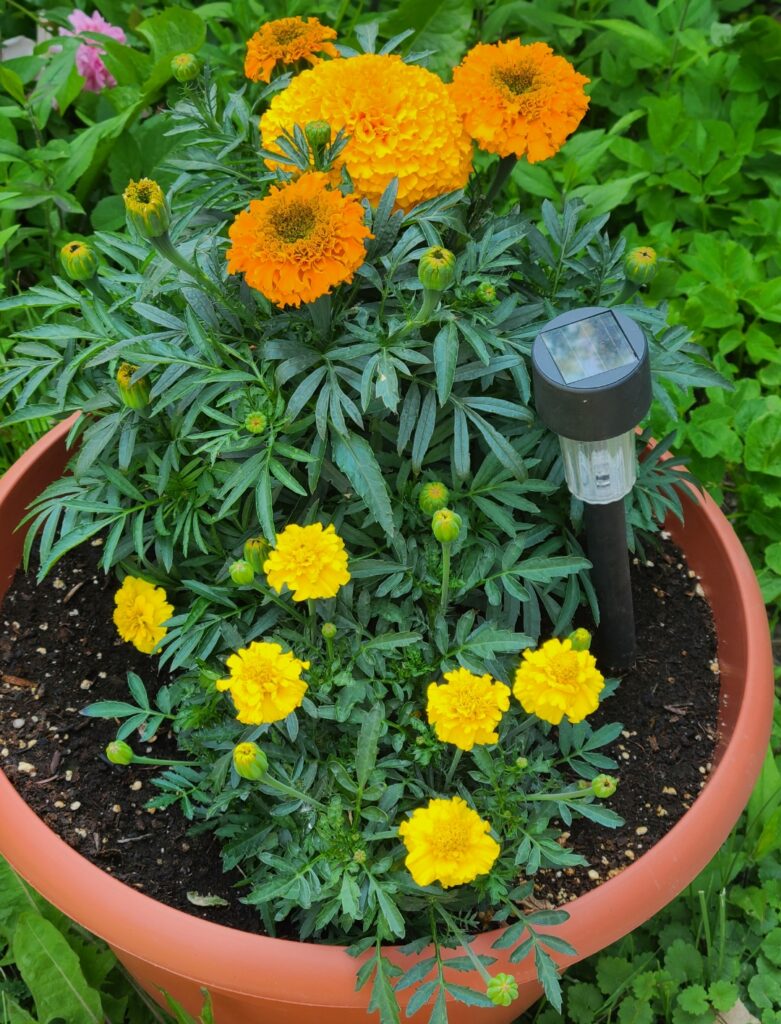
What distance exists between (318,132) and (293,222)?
0.13 m

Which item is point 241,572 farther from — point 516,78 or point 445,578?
point 516,78

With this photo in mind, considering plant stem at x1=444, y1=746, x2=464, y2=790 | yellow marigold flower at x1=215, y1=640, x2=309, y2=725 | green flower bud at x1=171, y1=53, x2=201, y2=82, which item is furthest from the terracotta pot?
green flower bud at x1=171, y1=53, x2=201, y2=82

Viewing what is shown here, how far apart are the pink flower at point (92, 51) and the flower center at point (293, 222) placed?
55.0 inches

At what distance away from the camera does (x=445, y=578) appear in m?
1.15

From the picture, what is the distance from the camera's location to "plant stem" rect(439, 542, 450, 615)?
1.10m

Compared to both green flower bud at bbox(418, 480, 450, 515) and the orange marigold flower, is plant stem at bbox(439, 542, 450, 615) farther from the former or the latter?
the orange marigold flower

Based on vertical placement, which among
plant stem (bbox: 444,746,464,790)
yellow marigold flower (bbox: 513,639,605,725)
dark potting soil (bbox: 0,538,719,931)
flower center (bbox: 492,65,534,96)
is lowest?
dark potting soil (bbox: 0,538,719,931)

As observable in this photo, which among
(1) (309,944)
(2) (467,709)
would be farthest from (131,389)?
(1) (309,944)

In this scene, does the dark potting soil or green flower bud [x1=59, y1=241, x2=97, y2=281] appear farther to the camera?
the dark potting soil

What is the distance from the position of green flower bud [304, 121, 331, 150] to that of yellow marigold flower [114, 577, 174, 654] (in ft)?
1.72

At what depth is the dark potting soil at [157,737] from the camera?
1.25 m

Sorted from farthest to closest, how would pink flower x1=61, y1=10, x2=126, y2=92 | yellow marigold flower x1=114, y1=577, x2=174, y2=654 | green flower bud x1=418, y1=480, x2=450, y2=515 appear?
pink flower x1=61, y1=10, x2=126, y2=92 → yellow marigold flower x1=114, y1=577, x2=174, y2=654 → green flower bud x1=418, y1=480, x2=450, y2=515

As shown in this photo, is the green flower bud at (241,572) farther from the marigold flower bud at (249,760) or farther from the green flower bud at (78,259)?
the green flower bud at (78,259)

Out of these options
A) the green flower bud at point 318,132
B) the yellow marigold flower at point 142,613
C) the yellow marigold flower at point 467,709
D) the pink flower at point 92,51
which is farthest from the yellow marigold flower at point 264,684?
the pink flower at point 92,51
